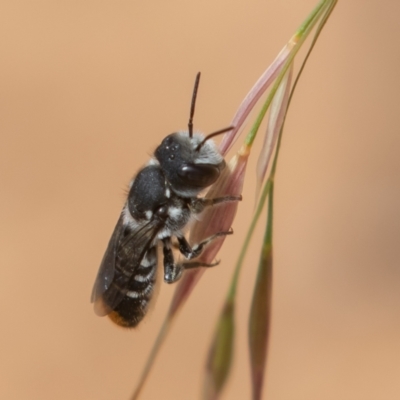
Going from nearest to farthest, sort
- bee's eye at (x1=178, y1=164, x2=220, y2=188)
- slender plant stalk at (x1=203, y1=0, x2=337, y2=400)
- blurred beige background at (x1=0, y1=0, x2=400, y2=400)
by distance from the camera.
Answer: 1. slender plant stalk at (x1=203, y1=0, x2=337, y2=400)
2. bee's eye at (x1=178, y1=164, x2=220, y2=188)
3. blurred beige background at (x1=0, y1=0, x2=400, y2=400)

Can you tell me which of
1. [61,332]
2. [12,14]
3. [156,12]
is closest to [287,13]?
[156,12]

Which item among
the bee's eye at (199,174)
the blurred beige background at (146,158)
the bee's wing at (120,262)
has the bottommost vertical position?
the bee's wing at (120,262)

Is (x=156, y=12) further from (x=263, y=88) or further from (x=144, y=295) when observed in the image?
(x=263, y=88)

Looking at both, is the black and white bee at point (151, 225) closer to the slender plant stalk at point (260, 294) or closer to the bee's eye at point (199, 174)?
the bee's eye at point (199, 174)

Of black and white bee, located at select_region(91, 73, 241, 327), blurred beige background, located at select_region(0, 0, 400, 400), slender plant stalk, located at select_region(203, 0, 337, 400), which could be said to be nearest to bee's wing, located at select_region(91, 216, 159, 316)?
black and white bee, located at select_region(91, 73, 241, 327)

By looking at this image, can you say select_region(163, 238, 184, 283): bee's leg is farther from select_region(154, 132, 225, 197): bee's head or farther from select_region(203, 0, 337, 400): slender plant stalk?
select_region(203, 0, 337, 400): slender plant stalk

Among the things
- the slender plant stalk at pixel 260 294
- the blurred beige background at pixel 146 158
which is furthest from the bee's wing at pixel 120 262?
the blurred beige background at pixel 146 158

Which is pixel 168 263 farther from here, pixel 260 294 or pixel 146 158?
pixel 146 158
